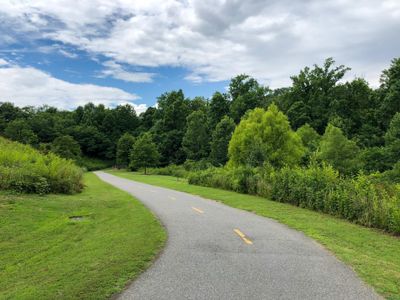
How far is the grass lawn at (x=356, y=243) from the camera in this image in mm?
6707

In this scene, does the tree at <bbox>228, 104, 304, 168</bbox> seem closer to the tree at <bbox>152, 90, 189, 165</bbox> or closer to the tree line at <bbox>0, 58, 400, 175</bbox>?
the tree line at <bbox>0, 58, 400, 175</bbox>

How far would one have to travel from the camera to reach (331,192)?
50.1ft

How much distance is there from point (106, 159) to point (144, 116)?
76.6ft

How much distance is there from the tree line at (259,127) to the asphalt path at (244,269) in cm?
1377

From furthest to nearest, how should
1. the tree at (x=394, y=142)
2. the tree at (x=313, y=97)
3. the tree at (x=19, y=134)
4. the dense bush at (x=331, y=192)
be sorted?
the tree at (x=19, y=134) → the tree at (x=313, y=97) → the tree at (x=394, y=142) → the dense bush at (x=331, y=192)

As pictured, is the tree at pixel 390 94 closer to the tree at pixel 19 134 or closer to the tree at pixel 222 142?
the tree at pixel 222 142

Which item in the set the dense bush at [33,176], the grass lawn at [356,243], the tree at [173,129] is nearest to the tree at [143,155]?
the tree at [173,129]

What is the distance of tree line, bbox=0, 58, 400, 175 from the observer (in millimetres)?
48281

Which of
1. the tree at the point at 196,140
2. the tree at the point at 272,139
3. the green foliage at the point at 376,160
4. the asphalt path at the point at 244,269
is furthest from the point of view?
the tree at the point at 196,140

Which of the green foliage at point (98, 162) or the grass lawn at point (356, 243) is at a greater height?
the grass lawn at point (356, 243)

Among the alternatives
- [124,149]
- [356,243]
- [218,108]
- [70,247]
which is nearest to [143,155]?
[124,149]

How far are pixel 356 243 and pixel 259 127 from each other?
4007 cm

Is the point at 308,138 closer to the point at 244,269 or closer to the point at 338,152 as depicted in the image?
the point at 338,152

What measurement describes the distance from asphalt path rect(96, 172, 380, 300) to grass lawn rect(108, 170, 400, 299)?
332 mm
